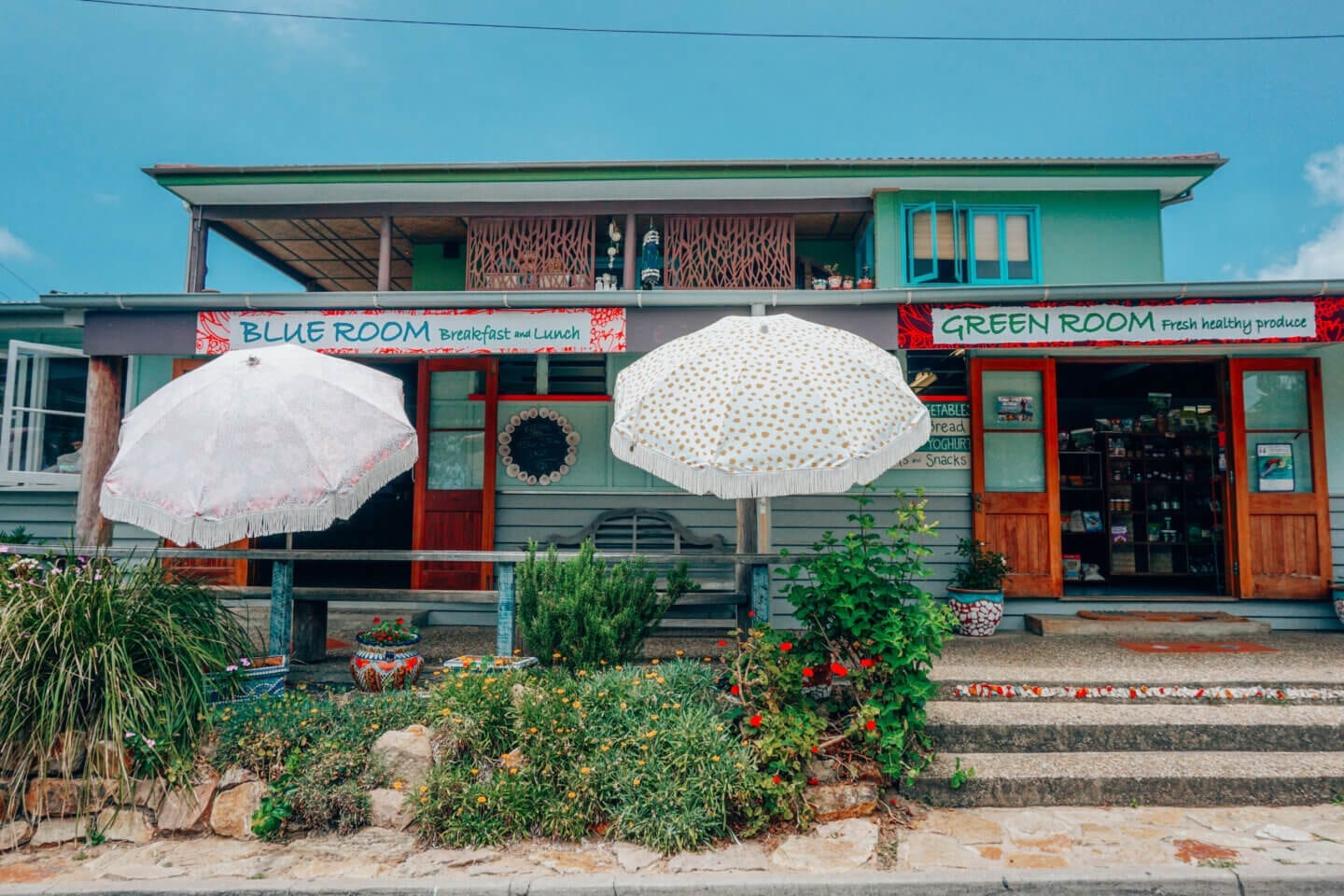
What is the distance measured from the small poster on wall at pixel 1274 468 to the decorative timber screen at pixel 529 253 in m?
7.07

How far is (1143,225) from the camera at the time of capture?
827 centimetres

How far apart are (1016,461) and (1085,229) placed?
9.43 feet

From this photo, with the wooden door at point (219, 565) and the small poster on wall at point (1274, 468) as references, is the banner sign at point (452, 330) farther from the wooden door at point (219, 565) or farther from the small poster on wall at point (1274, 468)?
the small poster on wall at point (1274, 468)

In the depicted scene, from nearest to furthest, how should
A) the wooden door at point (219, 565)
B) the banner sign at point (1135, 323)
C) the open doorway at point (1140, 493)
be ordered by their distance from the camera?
the banner sign at point (1135, 323)
the wooden door at point (219, 565)
the open doorway at point (1140, 493)

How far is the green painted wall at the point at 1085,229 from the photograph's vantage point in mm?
8133

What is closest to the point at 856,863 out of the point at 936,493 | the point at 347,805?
the point at 347,805

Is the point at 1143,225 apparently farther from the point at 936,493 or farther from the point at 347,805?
the point at 347,805

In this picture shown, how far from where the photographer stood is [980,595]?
22.9 ft

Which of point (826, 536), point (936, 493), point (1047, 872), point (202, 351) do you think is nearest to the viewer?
point (1047, 872)

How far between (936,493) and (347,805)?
595 centimetres

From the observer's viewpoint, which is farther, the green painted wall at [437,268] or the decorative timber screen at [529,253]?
the green painted wall at [437,268]

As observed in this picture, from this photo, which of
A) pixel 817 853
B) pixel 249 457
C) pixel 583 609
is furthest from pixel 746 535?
pixel 249 457

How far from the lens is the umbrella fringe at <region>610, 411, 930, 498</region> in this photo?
3.88 m

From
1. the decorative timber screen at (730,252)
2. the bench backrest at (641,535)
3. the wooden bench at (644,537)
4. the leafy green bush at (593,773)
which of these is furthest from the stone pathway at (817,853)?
the decorative timber screen at (730,252)
